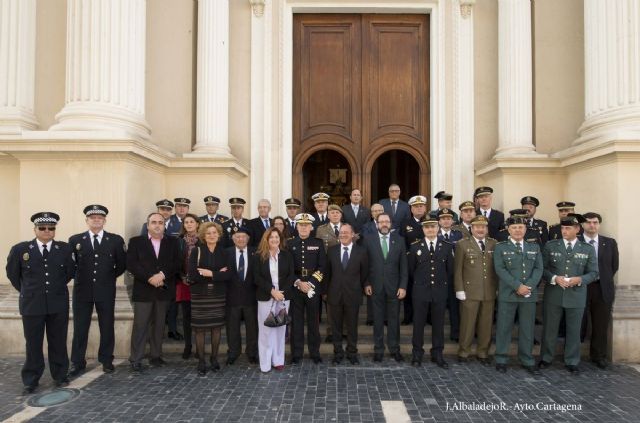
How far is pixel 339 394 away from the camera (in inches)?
207

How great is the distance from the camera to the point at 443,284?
21.0ft

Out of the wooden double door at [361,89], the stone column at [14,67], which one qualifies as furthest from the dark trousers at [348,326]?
the stone column at [14,67]

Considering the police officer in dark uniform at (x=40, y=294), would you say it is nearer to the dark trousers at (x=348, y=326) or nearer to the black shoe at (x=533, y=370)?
A: the dark trousers at (x=348, y=326)

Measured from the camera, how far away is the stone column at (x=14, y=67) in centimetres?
810

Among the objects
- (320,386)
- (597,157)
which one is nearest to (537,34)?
(597,157)

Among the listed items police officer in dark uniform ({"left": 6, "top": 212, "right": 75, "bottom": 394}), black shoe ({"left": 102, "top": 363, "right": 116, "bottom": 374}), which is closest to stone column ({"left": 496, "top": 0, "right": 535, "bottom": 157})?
black shoe ({"left": 102, "top": 363, "right": 116, "bottom": 374})

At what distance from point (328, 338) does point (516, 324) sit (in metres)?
2.90

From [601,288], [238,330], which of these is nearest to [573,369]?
[601,288]

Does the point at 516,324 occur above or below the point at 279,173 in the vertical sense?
below

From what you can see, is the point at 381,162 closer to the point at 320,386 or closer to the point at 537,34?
the point at 537,34

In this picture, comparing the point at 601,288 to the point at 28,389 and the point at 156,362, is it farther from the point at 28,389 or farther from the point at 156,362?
the point at 28,389

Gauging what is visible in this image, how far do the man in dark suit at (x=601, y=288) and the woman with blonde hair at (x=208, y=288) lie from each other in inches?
192

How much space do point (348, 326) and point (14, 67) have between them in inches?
282

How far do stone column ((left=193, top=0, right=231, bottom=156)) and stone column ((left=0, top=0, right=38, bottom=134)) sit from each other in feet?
9.68
